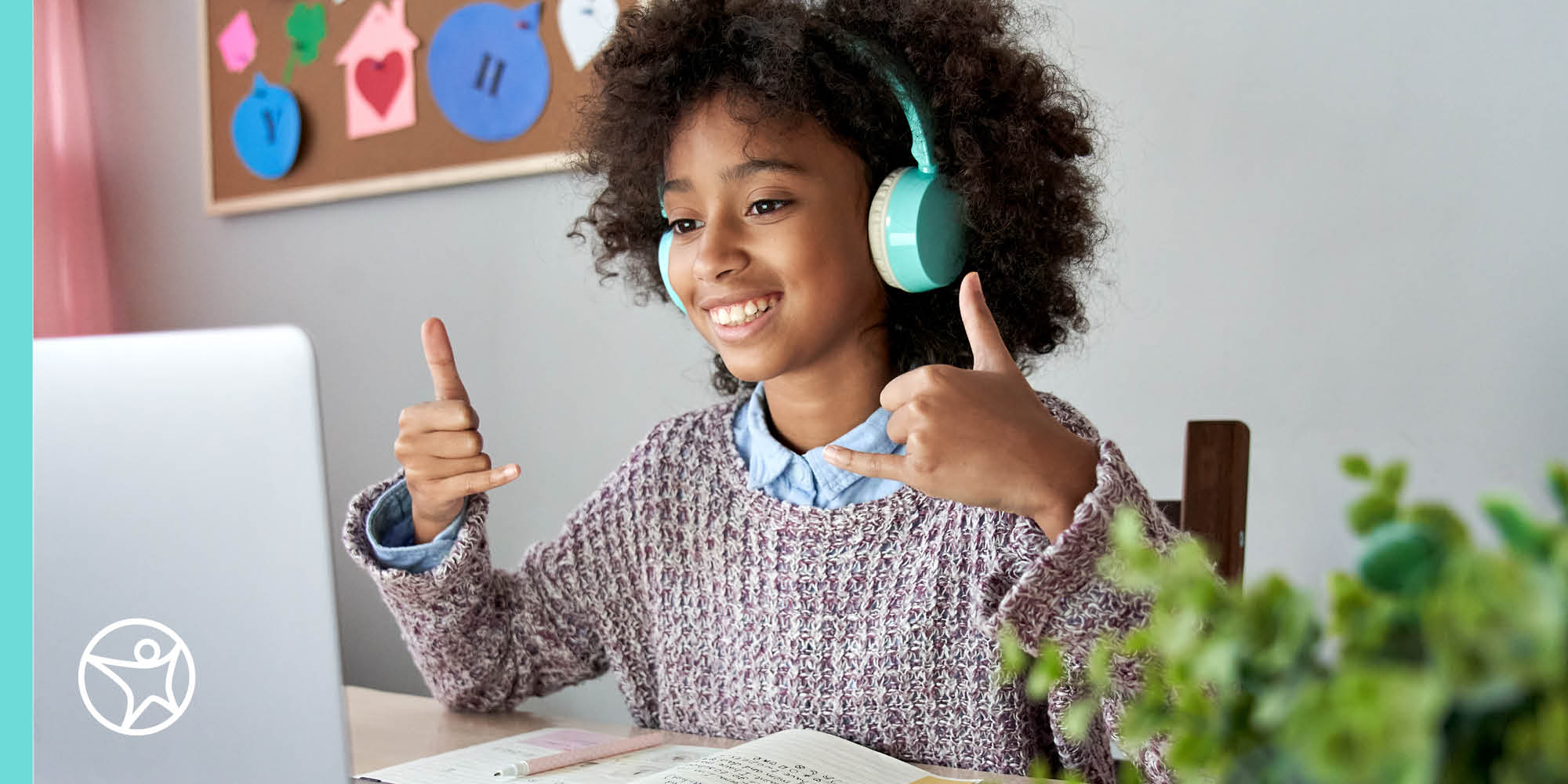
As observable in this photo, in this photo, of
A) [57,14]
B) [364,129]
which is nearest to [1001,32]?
[364,129]

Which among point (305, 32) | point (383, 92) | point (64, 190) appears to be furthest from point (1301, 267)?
point (64, 190)

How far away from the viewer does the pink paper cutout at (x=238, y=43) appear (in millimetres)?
2191

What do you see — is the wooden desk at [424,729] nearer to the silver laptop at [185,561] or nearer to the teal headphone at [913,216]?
the silver laptop at [185,561]

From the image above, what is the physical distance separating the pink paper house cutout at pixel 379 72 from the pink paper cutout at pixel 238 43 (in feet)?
0.82

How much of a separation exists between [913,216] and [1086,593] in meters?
0.33

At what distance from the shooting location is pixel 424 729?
38.9 inches

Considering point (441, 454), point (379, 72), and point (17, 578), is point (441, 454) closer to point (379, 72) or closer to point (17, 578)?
point (17, 578)

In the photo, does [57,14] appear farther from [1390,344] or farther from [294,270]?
[1390,344]

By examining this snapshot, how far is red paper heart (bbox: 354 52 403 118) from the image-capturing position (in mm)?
1993

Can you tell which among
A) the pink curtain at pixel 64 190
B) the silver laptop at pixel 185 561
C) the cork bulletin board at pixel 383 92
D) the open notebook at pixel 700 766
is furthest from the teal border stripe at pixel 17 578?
the pink curtain at pixel 64 190

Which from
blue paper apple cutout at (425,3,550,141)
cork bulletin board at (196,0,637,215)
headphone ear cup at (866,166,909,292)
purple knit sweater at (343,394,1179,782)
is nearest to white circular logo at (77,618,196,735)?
purple knit sweater at (343,394,1179,782)

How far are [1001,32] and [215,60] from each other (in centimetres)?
178

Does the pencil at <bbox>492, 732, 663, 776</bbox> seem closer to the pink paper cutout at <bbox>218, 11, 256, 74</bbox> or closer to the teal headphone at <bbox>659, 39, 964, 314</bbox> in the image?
the teal headphone at <bbox>659, 39, 964, 314</bbox>

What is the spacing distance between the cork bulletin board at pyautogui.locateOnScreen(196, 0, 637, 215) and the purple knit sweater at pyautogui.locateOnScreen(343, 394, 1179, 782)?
78 centimetres
